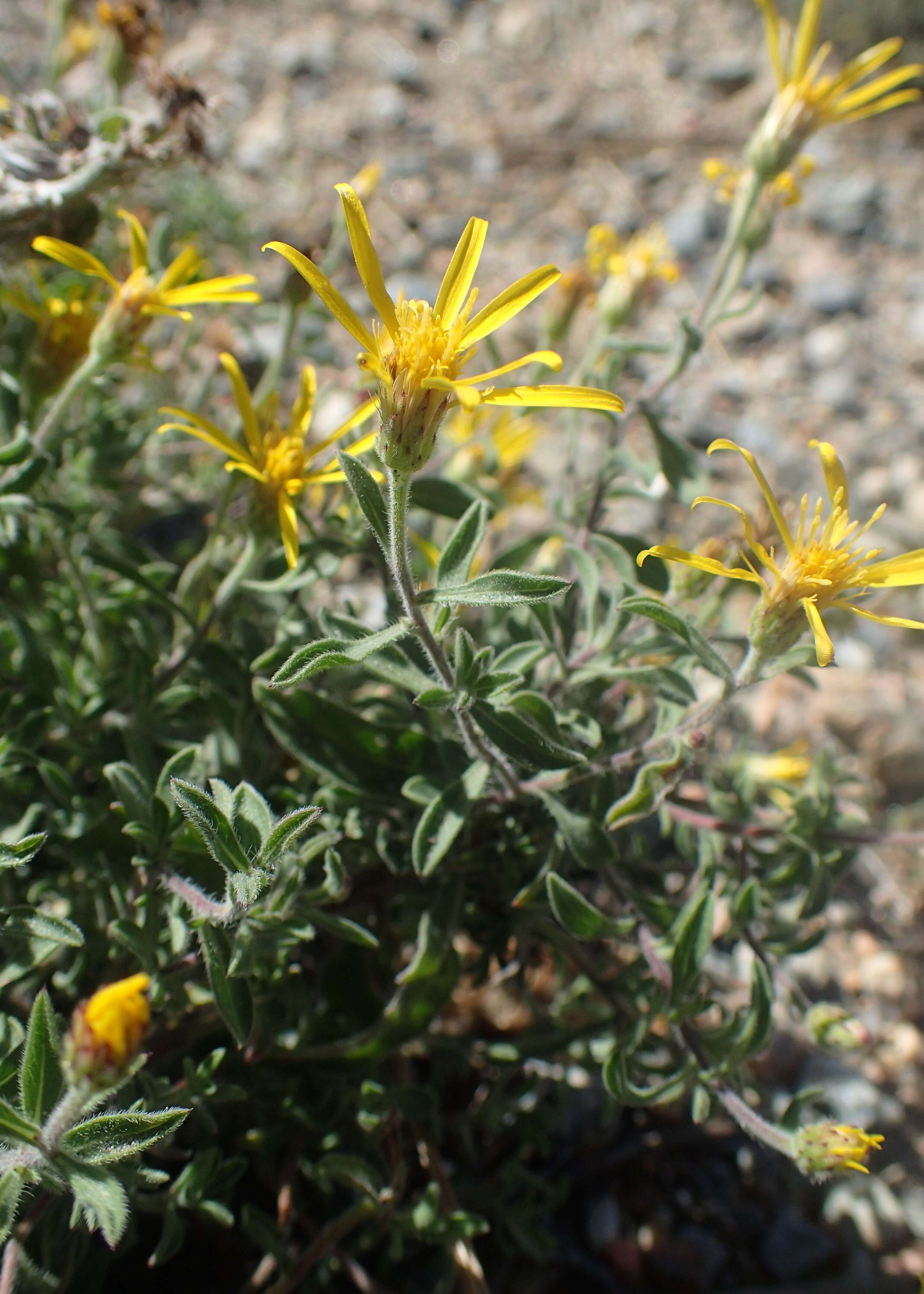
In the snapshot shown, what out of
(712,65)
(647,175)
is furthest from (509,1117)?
(712,65)

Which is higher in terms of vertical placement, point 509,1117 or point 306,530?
point 306,530

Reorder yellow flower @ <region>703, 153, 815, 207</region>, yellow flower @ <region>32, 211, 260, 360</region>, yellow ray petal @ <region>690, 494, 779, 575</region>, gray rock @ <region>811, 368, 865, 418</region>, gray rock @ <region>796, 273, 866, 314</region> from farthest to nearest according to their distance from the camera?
gray rock @ <region>796, 273, 866, 314</region>, gray rock @ <region>811, 368, 865, 418</region>, yellow flower @ <region>703, 153, 815, 207</region>, yellow flower @ <region>32, 211, 260, 360</region>, yellow ray petal @ <region>690, 494, 779, 575</region>

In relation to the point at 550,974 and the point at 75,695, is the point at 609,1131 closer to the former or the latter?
the point at 550,974

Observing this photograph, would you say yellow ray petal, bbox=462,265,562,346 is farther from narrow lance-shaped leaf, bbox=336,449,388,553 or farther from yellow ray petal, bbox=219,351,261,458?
yellow ray petal, bbox=219,351,261,458

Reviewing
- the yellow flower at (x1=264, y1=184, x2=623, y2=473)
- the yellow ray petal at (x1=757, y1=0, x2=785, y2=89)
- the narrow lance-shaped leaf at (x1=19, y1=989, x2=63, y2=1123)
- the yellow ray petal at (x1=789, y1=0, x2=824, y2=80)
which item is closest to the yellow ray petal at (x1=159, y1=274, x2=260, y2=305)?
the yellow flower at (x1=264, y1=184, x2=623, y2=473)

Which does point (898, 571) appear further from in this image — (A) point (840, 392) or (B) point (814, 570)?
(A) point (840, 392)

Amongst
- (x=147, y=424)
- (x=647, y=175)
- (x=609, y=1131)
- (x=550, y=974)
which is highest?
(x=647, y=175)
